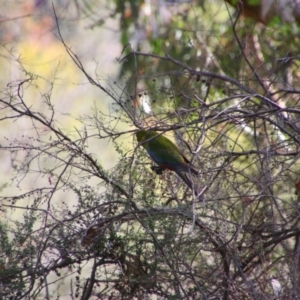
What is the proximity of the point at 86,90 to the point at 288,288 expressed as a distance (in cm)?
706

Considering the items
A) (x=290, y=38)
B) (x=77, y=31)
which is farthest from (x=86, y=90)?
(x=290, y=38)

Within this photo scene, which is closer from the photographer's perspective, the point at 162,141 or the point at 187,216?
the point at 187,216

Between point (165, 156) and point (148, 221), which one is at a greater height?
point (165, 156)

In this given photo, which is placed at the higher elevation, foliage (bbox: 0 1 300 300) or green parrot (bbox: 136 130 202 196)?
green parrot (bbox: 136 130 202 196)

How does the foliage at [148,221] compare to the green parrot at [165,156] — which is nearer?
the foliage at [148,221]

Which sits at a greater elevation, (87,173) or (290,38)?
(290,38)

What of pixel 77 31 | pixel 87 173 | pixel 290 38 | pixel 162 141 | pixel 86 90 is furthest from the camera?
pixel 86 90

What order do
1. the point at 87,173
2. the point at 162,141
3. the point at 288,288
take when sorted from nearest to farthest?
the point at 288,288, the point at 87,173, the point at 162,141

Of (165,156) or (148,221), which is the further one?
(165,156)

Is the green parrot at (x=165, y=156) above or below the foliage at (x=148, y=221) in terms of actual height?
above

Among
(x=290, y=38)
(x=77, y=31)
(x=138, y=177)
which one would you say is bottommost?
(x=138, y=177)

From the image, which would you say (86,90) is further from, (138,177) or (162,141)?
(138,177)

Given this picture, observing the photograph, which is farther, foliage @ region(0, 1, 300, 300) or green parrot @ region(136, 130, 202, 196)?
green parrot @ region(136, 130, 202, 196)

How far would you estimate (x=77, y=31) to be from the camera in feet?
27.8
